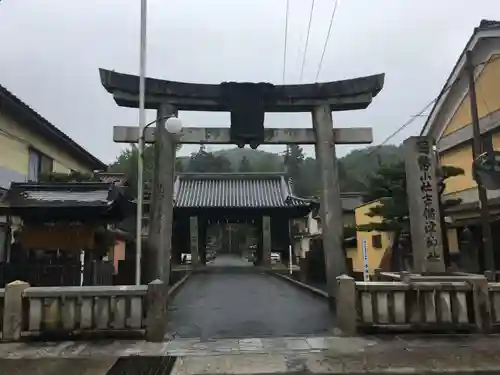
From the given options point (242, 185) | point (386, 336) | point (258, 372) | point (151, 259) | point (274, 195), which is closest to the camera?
point (258, 372)

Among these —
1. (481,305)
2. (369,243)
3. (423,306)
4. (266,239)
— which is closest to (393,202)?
(481,305)

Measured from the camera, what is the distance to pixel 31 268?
39.4 feet

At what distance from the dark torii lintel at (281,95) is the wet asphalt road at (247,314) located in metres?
5.73

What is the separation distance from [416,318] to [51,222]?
31.7 feet

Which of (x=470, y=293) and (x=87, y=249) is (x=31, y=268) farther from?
(x=470, y=293)

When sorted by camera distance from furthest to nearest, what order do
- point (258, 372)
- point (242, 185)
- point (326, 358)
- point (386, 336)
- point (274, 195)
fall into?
point (242, 185) → point (274, 195) → point (386, 336) → point (326, 358) → point (258, 372)

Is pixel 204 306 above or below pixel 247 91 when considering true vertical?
below

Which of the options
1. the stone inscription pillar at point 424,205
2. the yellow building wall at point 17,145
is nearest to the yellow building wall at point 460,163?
the stone inscription pillar at point 424,205

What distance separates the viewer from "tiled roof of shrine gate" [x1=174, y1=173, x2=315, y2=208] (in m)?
30.5

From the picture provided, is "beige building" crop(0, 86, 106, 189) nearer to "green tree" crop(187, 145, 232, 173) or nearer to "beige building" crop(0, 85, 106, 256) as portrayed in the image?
"beige building" crop(0, 85, 106, 256)

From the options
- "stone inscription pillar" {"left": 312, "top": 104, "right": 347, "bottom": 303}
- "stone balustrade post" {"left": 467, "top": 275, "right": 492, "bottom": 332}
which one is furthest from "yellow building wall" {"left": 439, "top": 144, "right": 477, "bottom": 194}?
"stone balustrade post" {"left": 467, "top": 275, "right": 492, "bottom": 332}

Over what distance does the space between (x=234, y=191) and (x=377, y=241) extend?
498 inches

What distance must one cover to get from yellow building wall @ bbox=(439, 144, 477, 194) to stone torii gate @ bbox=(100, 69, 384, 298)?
29.1ft

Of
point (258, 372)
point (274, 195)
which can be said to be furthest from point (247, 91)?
point (274, 195)
